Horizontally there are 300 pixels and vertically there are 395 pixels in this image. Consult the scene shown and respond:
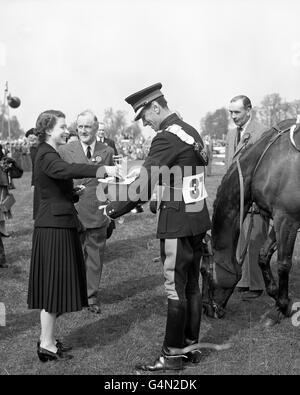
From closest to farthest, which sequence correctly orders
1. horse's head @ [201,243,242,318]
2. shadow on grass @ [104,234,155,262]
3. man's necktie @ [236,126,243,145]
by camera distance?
1. horse's head @ [201,243,242,318]
2. man's necktie @ [236,126,243,145]
3. shadow on grass @ [104,234,155,262]

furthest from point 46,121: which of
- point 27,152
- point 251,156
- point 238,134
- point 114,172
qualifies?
point 27,152

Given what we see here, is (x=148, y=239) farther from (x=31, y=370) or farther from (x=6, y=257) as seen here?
(x=31, y=370)

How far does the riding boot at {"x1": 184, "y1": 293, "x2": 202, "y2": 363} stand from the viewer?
14.3 ft

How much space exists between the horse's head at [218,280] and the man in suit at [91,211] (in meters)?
1.18

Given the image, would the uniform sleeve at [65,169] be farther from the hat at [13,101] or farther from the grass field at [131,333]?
the hat at [13,101]

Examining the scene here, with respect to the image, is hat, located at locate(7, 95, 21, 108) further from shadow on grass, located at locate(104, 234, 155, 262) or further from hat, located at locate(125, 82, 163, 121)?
hat, located at locate(125, 82, 163, 121)

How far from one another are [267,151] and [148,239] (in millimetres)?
4905

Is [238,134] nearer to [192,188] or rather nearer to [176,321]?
[192,188]

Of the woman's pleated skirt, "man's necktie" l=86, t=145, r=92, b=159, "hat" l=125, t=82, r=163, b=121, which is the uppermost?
"hat" l=125, t=82, r=163, b=121

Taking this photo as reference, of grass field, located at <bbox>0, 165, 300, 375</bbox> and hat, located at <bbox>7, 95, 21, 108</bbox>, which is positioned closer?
grass field, located at <bbox>0, 165, 300, 375</bbox>

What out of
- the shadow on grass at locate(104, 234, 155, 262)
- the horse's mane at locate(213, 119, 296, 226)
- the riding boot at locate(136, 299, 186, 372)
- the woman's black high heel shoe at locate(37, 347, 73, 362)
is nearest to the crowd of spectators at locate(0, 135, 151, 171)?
the shadow on grass at locate(104, 234, 155, 262)

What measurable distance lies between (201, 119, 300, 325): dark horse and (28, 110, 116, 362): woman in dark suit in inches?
62.4

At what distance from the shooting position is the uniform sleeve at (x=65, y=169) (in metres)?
4.13

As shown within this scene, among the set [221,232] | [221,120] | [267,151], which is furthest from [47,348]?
[221,120]
